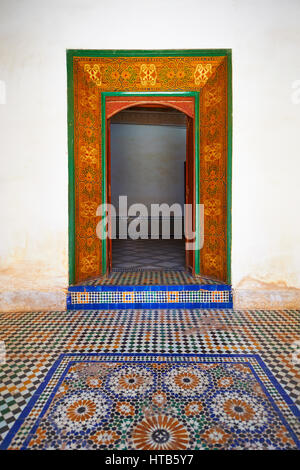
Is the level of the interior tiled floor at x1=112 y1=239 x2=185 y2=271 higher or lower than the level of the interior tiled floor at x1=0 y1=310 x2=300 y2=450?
higher

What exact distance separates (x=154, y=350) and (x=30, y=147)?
2.08 meters

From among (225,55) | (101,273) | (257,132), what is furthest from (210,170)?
(101,273)

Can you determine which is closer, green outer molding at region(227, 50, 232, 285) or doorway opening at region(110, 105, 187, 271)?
green outer molding at region(227, 50, 232, 285)

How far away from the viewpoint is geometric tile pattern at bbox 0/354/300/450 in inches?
49.9

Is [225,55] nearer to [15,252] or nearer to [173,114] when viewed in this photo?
[15,252]

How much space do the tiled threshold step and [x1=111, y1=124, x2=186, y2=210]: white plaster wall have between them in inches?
167

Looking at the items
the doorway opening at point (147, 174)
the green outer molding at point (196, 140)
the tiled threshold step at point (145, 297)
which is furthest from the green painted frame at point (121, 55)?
the doorway opening at point (147, 174)

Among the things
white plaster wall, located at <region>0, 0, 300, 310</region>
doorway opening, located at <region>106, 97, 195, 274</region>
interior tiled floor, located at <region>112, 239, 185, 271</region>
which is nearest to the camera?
white plaster wall, located at <region>0, 0, 300, 310</region>

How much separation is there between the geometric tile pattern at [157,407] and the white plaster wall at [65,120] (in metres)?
1.18

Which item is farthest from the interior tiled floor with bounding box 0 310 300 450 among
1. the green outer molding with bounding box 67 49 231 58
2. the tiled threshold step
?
the green outer molding with bounding box 67 49 231 58

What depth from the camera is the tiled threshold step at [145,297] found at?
114 inches

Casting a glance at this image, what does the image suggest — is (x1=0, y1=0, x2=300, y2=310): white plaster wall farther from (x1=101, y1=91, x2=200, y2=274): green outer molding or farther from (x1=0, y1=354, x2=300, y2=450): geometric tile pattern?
(x1=0, y1=354, x2=300, y2=450): geometric tile pattern

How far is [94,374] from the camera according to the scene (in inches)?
70.1

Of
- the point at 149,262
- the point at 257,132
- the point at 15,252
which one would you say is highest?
the point at 257,132
